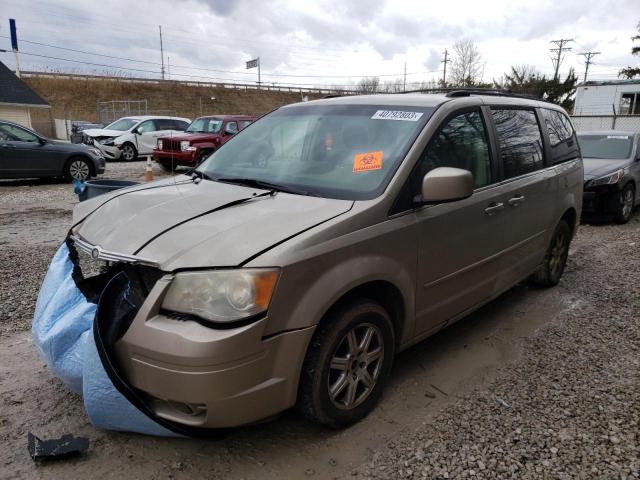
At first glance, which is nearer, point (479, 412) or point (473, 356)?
point (479, 412)

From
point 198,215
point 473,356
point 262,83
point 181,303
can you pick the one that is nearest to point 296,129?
point 198,215

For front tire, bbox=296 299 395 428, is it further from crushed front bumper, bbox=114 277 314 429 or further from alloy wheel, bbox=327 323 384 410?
crushed front bumper, bbox=114 277 314 429

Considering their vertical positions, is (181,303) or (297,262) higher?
(297,262)

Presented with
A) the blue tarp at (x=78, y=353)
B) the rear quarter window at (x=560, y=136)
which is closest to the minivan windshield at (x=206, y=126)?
the rear quarter window at (x=560, y=136)

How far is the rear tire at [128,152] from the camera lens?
18.7 metres

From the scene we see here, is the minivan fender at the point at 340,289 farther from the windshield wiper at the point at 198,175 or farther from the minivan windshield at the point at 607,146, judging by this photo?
the minivan windshield at the point at 607,146

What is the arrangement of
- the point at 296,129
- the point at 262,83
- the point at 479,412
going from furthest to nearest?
1. the point at 262,83
2. the point at 296,129
3. the point at 479,412

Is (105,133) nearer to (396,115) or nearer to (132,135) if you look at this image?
(132,135)

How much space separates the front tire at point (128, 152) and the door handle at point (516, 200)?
687 inches

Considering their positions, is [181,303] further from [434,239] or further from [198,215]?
[434,239]

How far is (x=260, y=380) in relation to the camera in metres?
2.29

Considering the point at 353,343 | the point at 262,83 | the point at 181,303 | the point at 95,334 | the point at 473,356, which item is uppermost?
the point at 262,83

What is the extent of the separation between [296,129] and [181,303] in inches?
72.5

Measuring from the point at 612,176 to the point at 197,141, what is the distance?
34.9 feet
